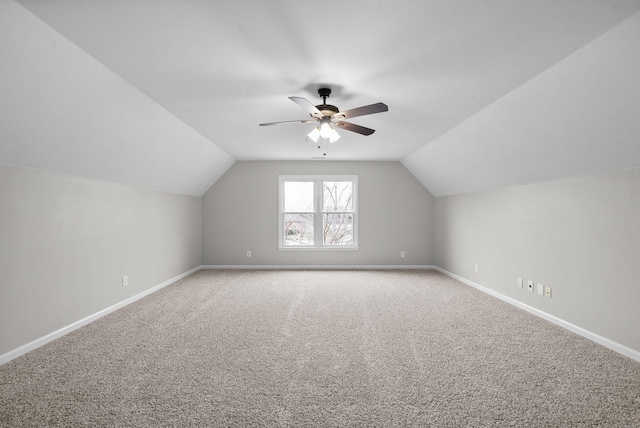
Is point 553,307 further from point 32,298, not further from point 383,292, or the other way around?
point 32,298

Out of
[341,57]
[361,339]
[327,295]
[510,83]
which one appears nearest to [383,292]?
[327,295]

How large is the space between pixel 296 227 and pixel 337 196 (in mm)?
1039

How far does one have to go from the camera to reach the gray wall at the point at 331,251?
20.8 ft

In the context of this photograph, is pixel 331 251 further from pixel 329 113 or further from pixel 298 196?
pixel 329 113

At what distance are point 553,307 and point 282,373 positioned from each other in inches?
115

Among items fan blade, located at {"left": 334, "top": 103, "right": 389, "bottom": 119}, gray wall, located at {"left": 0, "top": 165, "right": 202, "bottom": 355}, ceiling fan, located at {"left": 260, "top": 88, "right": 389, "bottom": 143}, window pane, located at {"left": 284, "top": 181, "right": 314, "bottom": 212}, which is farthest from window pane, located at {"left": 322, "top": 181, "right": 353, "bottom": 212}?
fan blade, located at {"left": 334, "top": 103, "right": 389, "bottom": 119}

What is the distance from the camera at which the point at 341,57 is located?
2240 millimetres

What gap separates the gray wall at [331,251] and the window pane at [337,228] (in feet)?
0.74

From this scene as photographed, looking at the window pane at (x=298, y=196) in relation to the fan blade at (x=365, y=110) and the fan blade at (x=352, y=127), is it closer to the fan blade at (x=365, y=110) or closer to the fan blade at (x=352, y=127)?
the fan blade at (x=352, y=127)

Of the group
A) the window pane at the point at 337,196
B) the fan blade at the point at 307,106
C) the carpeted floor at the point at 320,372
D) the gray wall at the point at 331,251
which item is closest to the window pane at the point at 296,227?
the gray wall at the point at 331,251

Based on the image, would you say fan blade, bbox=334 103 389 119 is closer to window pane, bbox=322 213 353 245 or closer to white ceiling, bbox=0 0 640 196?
white ceiling, bbox=0 0 640 196

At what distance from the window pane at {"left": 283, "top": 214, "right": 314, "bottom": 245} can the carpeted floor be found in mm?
2675

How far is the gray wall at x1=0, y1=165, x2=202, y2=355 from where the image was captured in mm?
2533

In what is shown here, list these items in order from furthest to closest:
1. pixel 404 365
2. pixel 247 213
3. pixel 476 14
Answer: pixel 247 213
pixel 404 365
pixel 476 14
